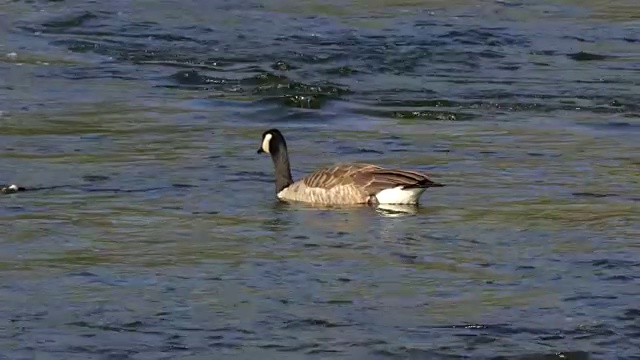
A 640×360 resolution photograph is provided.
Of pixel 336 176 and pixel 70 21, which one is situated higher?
pixel 70 21

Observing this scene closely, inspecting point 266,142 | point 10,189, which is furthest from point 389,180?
point 10,189

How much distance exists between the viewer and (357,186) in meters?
13.7

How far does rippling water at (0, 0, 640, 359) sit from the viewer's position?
970 centimetres

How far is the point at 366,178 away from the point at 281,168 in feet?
3.05

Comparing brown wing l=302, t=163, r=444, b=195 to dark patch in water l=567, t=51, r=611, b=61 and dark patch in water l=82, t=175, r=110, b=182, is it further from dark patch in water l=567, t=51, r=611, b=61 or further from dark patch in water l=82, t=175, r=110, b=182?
dark patch in water l=567, t=51, r=611, b=61

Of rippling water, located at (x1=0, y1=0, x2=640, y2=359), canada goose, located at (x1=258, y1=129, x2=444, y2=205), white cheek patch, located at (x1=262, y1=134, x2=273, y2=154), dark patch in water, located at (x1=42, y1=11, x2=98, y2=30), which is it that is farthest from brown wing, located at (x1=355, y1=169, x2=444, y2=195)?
dark patch in water, located at (x1=42, y1=11, x2=98, y2=30)

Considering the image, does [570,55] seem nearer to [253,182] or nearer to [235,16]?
[235,16]

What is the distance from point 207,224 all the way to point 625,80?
29.9 feet

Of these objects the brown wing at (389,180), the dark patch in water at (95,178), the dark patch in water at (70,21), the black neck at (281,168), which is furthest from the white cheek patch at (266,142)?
the dark patch in water at (70,21)

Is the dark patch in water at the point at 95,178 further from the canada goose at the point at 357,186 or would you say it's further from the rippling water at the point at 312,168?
the canada goose at the point at 357,186

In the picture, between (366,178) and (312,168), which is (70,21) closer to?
(312,168)

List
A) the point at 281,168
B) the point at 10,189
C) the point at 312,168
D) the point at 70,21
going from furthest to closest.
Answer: the point at 70,21
the point at 312,168
the point at 281,168
the point at 10,189

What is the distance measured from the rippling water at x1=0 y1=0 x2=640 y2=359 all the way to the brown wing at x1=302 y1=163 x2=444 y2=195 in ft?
0.73

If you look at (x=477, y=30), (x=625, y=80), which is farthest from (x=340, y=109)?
(x=477, y=30)
